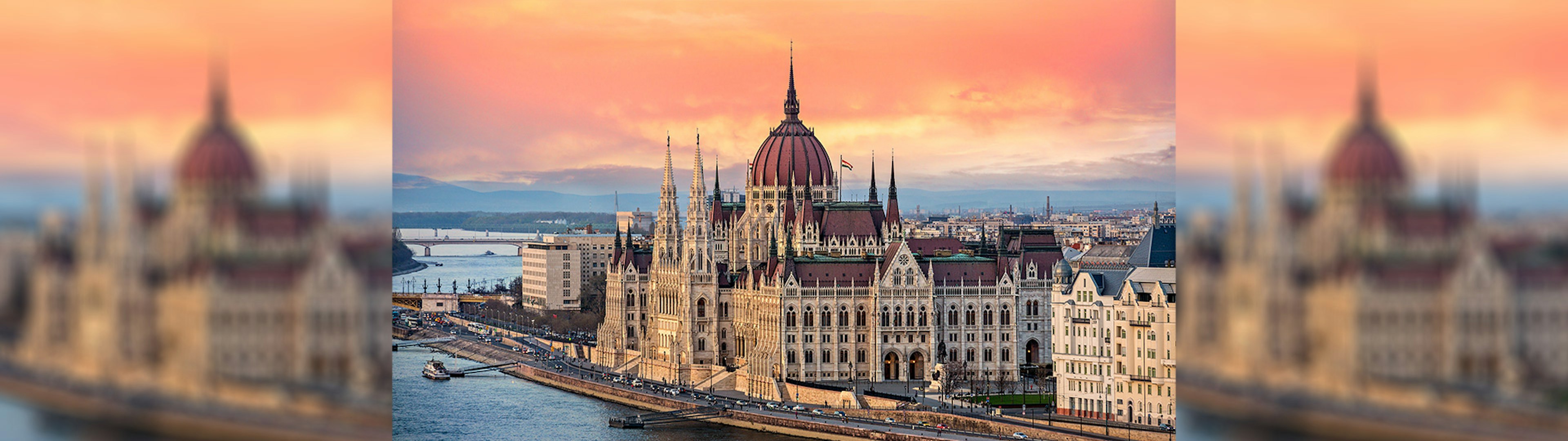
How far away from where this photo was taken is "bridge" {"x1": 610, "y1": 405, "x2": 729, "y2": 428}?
213ft

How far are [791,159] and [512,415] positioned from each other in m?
21.3

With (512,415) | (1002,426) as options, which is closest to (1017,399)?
(1002,426)

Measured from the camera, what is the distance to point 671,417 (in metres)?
65.9

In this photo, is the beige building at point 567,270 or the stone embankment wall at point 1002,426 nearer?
the stone embankment wall at point 1002,426

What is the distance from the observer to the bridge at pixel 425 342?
100500 millimetres

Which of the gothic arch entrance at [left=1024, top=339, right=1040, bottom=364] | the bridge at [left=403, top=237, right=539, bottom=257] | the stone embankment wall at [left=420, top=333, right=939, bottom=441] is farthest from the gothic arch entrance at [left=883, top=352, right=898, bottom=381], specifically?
the bridge at [left=403, top=237, right=539, bottom=257]

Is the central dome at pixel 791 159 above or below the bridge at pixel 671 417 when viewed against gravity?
above
